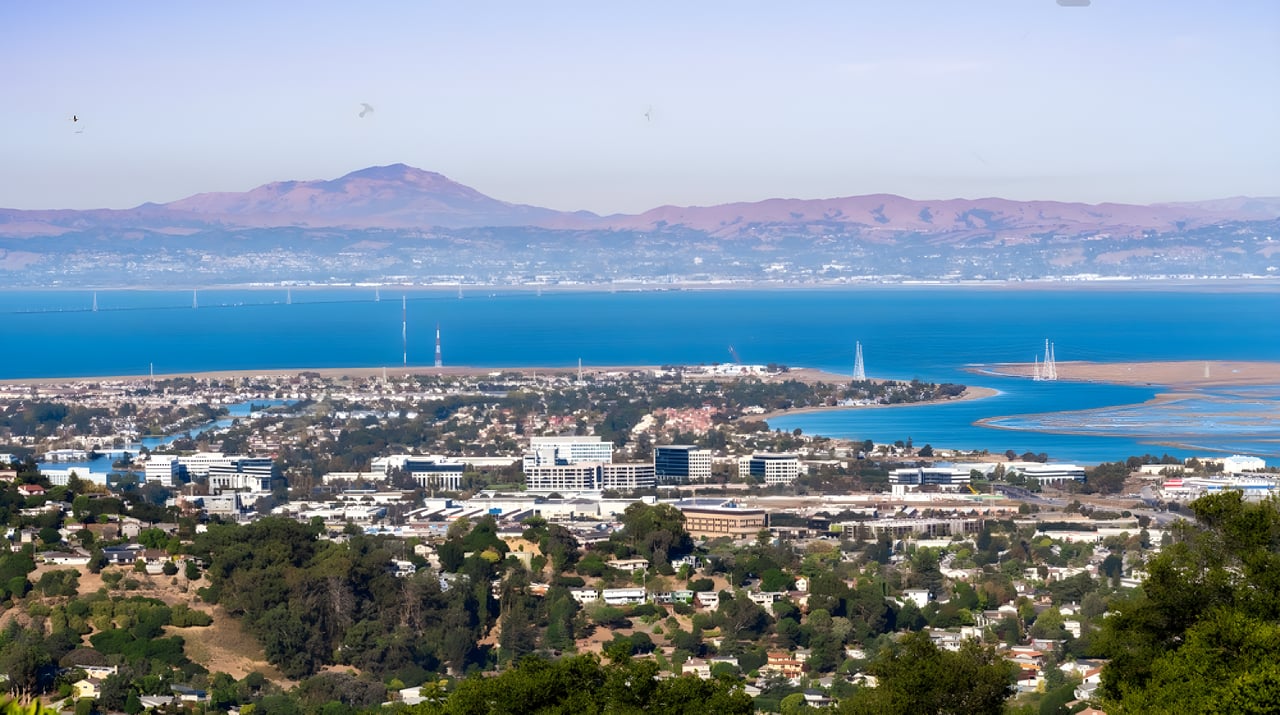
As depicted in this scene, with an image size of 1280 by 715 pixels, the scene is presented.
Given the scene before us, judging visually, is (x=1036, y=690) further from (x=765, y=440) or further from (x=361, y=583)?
(x=765, y=440)

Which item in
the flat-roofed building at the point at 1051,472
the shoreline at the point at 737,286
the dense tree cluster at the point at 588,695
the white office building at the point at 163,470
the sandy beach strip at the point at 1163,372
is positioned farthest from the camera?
the shoreline at the point at 737,286

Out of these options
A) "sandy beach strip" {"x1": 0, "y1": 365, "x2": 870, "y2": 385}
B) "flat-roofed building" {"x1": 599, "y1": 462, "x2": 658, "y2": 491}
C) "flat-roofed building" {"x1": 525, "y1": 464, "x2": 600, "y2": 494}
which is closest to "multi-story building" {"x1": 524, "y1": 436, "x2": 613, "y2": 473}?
"flat-roofed building" {"x1": 525, "y1": 464, "x2": 600, "y2": 494}

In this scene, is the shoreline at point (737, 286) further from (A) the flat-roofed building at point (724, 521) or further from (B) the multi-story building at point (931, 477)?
(A) the flat-roofed building at point (724, 521)

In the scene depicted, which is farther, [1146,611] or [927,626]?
[927,626]

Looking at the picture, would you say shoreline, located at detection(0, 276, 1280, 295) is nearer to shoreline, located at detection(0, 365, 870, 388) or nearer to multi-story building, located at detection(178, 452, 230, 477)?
shoreline, located at detection(0, 365, 870, 388)

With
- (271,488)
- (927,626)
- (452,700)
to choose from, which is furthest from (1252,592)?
(271,488)

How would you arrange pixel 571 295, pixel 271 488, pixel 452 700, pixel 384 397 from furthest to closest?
pixel 571 295 < pixel 384 397 < pixel 271 488 < pixel 452 700

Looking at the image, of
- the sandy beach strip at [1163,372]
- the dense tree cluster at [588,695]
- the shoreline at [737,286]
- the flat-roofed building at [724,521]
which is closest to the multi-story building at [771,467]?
the flat-roofed building at [724,521]

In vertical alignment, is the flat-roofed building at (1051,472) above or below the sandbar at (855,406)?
above
